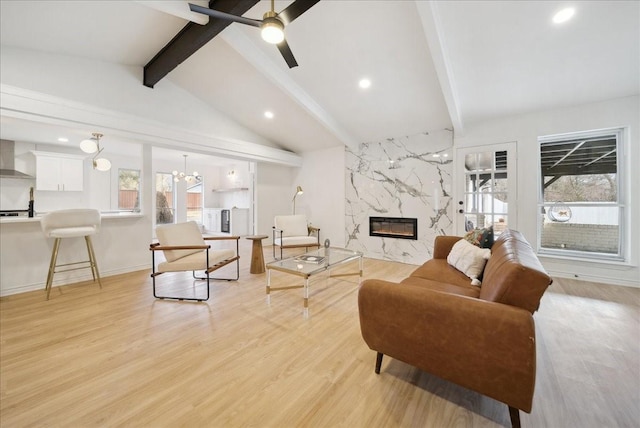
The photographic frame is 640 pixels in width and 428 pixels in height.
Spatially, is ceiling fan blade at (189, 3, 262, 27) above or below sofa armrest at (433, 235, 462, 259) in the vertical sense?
above

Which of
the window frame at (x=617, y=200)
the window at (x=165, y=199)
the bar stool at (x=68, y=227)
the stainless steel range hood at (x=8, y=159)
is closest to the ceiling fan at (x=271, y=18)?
the bar stool at (x=68, y=227)

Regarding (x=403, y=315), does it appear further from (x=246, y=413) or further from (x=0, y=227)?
(x=0, y=227)

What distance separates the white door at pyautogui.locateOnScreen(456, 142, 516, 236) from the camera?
3961 millimetres

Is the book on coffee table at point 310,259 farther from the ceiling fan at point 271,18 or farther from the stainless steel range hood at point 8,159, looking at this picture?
the stainless steel range hood at point 8,159

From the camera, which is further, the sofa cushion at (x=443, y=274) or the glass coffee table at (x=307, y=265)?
the glass coffee table at (x=307, y=265)

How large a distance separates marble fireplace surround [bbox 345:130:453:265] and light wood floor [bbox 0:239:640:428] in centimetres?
209

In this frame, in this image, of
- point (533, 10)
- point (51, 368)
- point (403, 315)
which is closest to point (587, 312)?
point (403, 315)

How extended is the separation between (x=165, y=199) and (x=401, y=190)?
292 inches

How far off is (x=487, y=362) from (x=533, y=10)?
304 centimetres

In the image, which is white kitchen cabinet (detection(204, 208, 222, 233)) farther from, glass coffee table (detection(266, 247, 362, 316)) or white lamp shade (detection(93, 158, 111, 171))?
glass coffee table (detection(266, 247, 362, 316))

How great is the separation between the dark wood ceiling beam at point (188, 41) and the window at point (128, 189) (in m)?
4.00

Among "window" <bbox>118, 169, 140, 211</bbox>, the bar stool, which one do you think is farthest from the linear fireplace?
"window" <bbox>118, 169, 140, 211</bbox>

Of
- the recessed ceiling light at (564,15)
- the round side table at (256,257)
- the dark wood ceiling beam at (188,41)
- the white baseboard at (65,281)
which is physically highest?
the dark wood ceiling beam at (188,41)

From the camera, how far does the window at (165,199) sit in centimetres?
802
